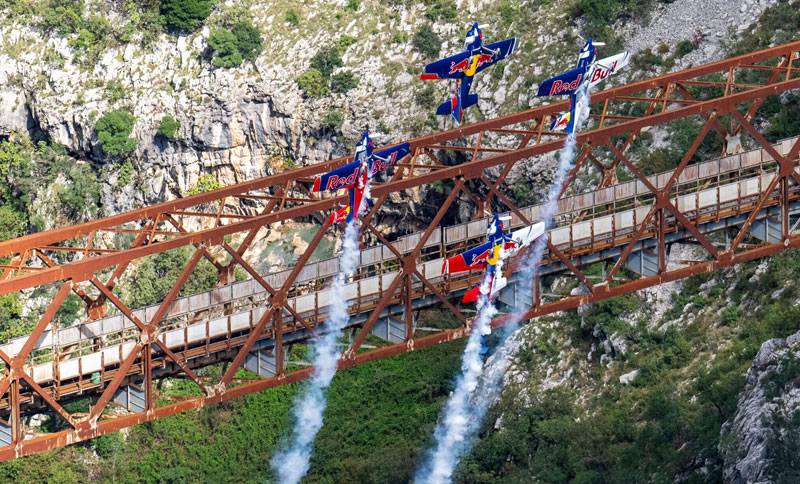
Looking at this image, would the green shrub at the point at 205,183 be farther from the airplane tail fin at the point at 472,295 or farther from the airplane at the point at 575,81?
the airplane tail fin at the point at 472,295

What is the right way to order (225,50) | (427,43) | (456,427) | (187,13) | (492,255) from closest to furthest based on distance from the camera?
(492,255) → (456,427) → (427,43) → (225,50) → (187,13)

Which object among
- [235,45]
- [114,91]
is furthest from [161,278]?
[235,45]

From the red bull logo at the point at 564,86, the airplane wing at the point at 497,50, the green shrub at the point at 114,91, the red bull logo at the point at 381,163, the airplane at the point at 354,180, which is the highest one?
the green shrub at the point at 114,91

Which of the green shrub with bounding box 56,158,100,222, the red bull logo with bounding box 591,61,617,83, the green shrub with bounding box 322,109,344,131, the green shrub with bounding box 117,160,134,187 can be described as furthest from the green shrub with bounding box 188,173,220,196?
the red bull logo with bounding box 591,61,617,83

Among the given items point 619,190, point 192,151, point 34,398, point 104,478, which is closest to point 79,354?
point 34,398

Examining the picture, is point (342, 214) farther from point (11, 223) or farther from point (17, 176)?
point (17, 176)

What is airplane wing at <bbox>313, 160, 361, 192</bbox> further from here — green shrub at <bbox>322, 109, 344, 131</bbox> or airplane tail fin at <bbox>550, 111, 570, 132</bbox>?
green shrub at <bbox>322, 109, 344, 131</bbox>

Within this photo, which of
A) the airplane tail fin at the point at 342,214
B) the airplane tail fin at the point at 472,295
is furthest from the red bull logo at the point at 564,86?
the airplane tail fin at the point at 342,214
